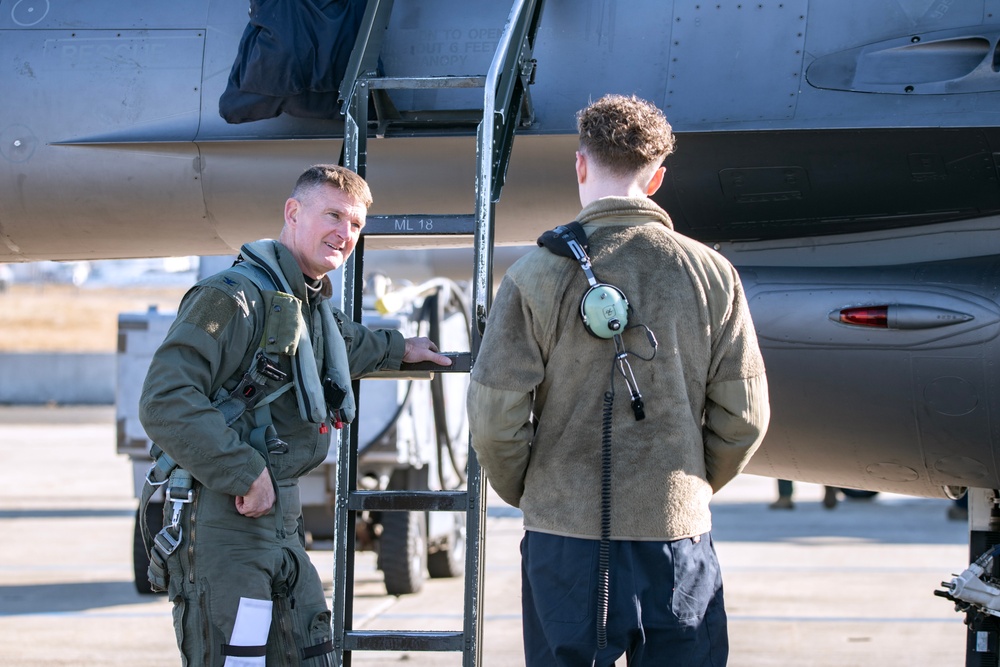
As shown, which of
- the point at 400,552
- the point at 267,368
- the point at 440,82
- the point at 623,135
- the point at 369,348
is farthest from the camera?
the point at 400,552

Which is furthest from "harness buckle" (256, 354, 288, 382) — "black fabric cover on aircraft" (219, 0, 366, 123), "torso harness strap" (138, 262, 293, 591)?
"black fabric cover on aircraft" (219, 0, 366, 123)

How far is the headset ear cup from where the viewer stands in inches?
95.7

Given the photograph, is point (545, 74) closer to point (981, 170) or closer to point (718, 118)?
point (718, 118)

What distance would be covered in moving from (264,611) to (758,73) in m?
2.62

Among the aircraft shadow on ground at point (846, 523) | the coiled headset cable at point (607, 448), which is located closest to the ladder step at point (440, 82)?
the coiled headset cable at point (607, 448)

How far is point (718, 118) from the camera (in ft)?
13.5

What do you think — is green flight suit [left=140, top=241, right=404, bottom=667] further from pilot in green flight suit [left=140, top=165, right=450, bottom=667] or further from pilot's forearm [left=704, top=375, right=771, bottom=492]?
pilot's forearm [left=704, top=375, right=771, bottom=492]

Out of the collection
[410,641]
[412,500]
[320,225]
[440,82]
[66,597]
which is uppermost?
[440,82]

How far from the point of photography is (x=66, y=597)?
841 centimetres

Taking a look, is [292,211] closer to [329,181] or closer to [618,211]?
[329,181]

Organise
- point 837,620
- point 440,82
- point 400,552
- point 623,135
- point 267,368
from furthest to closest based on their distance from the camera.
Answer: point 400,552
point 837,620
point 440,82
point 267,368
point 623,135

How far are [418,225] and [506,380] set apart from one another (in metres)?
1.40

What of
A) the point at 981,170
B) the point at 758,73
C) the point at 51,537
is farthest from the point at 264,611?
the point at 51,537

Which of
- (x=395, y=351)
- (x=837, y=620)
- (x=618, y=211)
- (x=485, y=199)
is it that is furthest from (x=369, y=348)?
(x=837, y=620)
